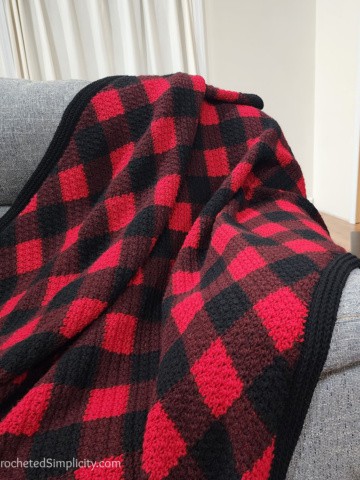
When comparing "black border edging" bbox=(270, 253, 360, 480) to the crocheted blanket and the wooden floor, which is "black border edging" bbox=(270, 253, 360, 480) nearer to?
the crocheted blanket

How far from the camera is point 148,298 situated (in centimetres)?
58

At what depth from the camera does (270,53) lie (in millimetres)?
2035

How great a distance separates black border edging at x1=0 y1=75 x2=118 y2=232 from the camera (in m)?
0.68

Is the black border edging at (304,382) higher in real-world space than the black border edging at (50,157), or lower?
lower

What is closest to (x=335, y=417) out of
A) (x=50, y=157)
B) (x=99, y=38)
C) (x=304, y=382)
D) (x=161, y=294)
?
(x=304, y=382)

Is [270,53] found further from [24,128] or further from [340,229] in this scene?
[24,128]

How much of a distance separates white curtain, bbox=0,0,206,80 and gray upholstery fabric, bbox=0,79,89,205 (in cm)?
110

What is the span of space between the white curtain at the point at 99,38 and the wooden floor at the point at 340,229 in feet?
3.99

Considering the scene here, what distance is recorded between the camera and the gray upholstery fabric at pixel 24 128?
0.71 m

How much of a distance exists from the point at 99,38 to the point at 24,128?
1.23m

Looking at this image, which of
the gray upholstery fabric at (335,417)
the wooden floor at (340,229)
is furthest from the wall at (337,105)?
the gray upholstery fabric at (335,417)

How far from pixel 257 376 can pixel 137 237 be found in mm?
330

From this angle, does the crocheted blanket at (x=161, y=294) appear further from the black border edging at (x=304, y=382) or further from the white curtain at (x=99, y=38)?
the white curtain at (x=99, y=38)

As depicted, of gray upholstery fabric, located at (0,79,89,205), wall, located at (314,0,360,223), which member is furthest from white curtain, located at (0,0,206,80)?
gray upholstery fabric, located at (0,79,89,205)
